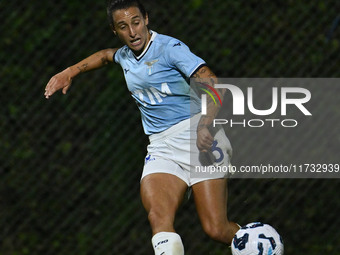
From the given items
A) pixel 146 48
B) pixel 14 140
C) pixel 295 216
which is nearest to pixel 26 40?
pixel 14 140

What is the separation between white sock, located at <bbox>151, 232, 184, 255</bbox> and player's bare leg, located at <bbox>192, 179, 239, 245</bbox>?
396mm

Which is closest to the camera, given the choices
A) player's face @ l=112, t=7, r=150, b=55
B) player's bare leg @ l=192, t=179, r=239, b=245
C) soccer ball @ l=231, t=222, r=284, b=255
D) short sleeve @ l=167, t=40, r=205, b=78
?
soccer ball @ l=231, t=222, r=284, b=255

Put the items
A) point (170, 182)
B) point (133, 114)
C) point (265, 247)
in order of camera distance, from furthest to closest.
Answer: point (133, 114) < point (170, 182) < point (265, 247)

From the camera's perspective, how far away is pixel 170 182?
439cm

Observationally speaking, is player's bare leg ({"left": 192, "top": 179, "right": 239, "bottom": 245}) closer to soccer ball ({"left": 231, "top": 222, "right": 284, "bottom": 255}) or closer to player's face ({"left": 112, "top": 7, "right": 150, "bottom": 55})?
soccer ball ({"left": 231, "top": 222, "right": 284, "bottom": 255})

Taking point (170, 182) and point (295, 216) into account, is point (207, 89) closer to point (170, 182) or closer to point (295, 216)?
point (170, 182)

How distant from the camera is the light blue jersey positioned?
14.2 ft

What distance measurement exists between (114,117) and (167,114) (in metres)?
1.66

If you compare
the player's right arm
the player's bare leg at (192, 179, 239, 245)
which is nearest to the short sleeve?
the player's right arm

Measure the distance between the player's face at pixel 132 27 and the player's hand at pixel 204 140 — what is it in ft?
2.15

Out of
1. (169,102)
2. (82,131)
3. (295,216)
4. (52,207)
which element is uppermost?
(169,102)

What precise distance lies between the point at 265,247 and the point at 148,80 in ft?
3.82

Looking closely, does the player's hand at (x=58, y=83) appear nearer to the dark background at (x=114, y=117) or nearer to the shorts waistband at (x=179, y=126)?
the shorts waistband at (x=179, y=126)

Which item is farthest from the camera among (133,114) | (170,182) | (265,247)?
(133,114)
